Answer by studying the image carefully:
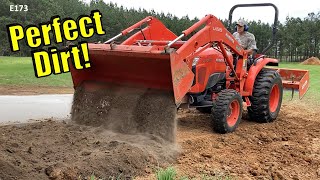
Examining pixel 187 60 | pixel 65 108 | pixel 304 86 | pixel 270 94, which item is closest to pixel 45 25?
pixel 65 108

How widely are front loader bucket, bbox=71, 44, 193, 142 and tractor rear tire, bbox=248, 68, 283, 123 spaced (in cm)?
234

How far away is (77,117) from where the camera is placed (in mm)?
7324

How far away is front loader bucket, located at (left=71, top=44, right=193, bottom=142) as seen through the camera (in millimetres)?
6402

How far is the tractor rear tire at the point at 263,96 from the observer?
8.39 metres

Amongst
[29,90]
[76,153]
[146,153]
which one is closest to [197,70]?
[146,153]

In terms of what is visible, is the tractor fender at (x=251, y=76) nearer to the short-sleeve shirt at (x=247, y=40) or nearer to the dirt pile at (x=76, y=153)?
the short-sleeve shirt at (x=247, y=40)

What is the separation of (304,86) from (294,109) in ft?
3.11

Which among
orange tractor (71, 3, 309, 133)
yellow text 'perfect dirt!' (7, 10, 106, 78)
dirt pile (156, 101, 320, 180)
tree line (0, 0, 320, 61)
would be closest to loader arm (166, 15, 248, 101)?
orange tractor (71, 3, 309, 133)

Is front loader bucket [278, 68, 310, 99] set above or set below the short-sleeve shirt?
below

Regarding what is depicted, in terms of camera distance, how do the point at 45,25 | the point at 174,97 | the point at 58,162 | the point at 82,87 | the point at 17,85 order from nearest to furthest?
the point at 58,162, the point at 174,97, the point at 82,87, the point at 45,25, the point at 17,85

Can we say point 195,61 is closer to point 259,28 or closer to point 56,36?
point 56,36

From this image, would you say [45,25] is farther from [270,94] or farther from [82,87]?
[270,94]

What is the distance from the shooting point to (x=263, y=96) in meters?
8.38

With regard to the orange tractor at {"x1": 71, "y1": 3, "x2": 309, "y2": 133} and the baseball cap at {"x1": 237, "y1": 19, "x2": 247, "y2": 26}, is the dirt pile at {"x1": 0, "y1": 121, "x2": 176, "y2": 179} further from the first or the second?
the baseball cap at {"x1": 237, "y1": 19, "x2": 247, "y2": 26}
